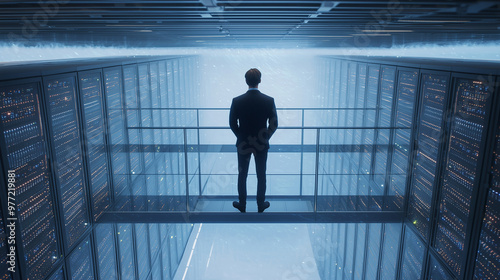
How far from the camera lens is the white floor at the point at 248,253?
9.18 metres

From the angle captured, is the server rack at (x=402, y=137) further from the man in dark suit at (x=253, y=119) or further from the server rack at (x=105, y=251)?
the server rack at (x=105, y=251)

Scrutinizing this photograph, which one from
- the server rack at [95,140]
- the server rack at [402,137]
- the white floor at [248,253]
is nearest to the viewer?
the server rack at [95,140]

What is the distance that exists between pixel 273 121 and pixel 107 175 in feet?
5.38

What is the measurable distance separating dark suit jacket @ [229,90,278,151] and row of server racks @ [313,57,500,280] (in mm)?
542

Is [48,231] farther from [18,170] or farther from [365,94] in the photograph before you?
[365,94]

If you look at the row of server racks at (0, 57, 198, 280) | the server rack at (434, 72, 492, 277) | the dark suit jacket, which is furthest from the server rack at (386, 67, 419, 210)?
the row of server racks at (0, 57, 198, 280)

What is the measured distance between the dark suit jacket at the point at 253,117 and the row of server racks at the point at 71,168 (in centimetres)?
108

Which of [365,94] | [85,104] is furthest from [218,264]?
[85,104]

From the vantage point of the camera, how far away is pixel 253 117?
217 centimetres

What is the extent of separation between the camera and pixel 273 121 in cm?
220

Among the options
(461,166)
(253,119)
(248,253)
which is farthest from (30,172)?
(248,253)

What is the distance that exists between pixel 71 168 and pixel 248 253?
946cm

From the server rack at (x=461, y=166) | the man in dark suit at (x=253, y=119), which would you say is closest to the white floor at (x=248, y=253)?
the server rack at (x=461, y=166)

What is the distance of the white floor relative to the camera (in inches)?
361
